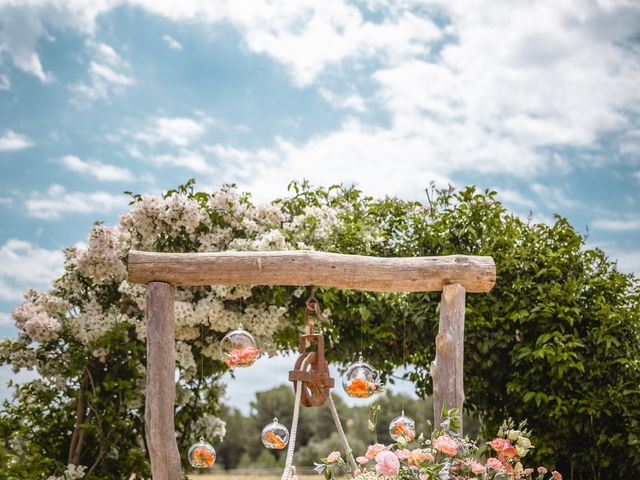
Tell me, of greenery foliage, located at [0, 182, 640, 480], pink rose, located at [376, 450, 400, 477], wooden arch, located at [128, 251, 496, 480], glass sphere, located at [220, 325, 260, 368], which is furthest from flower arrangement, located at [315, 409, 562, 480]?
greenery foliage, located at [0, 182, 640, 480]

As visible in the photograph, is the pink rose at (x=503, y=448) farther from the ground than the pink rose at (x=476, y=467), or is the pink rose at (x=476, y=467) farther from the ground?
the pink rose at (x=503, y=448)

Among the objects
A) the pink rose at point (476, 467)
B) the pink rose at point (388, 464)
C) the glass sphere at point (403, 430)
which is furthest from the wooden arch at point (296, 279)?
the pink rose at point (388, 464)

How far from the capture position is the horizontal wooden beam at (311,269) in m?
4.18

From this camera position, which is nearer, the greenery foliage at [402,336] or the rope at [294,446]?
the rope at [294,446]

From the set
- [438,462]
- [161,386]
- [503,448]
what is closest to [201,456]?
[161,386]

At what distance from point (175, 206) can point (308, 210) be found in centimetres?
108

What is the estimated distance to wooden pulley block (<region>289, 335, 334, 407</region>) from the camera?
3951 millimetres

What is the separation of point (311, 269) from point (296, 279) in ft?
0.38

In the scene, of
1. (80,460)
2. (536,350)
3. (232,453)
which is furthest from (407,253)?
(232,453)

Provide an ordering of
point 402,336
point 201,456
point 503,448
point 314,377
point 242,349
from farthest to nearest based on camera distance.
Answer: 1. point 402,336
2. point 201,456
3. point 242,349
4. point 314,377
5. point 503,448

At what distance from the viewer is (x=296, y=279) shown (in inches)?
166

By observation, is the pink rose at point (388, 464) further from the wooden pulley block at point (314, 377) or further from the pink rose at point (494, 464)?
the wooden pulley block at point (314, 377)

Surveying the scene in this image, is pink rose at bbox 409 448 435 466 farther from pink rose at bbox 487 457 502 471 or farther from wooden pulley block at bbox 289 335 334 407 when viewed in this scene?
wooden pulley block at bbox 289 335 334 407

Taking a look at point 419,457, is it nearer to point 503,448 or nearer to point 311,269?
point 503,448
